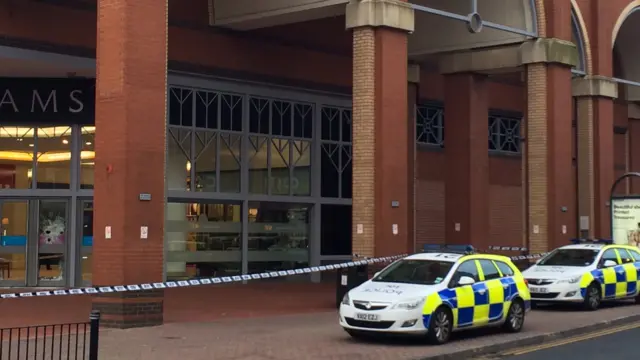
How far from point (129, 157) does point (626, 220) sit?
655 inches

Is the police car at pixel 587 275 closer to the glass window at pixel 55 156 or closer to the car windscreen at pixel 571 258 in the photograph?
the car windscreen at pixel 571 258

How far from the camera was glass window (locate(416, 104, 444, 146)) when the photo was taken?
2998cm

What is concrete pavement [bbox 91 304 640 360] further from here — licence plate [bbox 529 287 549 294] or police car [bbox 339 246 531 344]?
licence plate [bbox 529 287 549 294]

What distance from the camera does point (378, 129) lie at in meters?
18.8

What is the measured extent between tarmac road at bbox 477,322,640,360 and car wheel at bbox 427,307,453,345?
79 cm

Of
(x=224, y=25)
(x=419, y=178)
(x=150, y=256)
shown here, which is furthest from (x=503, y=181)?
(x=150, y=256)

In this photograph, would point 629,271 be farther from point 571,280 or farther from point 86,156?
point 86,156

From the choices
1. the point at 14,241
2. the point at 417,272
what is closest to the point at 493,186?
the point at 14,241

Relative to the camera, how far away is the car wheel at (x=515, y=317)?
1465 centimetres

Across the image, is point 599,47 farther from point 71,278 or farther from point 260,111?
point 71,278

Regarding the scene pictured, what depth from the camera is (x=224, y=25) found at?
75.0 feet

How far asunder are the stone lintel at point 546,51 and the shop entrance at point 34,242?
14365mm

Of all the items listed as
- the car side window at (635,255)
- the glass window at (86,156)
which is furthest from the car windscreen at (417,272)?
the glass window at (86,156)

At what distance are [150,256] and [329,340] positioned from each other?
151 inches
